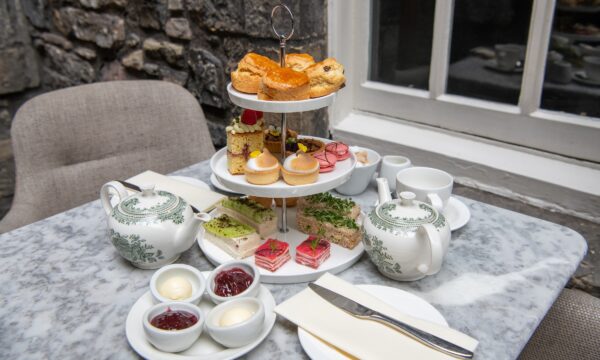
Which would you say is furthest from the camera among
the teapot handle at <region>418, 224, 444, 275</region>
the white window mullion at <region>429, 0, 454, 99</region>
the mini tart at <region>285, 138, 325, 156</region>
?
the white window mullion at <region>429, 0, 454, 99</region>

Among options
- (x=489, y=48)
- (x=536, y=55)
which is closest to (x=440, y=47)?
(x=489, y=48)

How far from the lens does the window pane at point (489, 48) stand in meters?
1.31

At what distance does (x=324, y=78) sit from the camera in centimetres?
88

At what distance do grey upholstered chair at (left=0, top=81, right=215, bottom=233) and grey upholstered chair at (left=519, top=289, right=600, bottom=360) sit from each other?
971 mm

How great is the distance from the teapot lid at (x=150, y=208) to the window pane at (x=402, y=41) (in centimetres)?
92

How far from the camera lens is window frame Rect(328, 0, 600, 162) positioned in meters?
1.26

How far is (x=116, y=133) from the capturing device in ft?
4.63

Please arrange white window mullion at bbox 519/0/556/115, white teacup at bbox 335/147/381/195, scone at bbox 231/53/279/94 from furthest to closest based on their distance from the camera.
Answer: white window mullion at bbox 519/0/556/115, white teacup at bbox 335/147/381/195, scone at bbox 231/53/279/94

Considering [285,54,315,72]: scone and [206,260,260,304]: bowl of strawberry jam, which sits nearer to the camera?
[206,260,260,304]: bowl of strawberry jam

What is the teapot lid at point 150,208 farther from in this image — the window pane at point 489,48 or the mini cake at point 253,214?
the window pane at point 489,48

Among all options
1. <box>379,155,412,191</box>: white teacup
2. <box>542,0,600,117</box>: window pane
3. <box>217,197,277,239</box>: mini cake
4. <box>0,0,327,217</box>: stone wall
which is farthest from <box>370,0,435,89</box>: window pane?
<box>217,197,277,239</box>: mini cake

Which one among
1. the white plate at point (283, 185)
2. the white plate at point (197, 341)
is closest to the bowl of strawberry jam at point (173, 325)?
the white plate at point (197, 341)

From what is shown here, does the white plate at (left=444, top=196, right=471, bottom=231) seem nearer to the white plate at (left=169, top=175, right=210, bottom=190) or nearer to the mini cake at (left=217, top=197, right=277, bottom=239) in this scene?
the mini cake at (left=217, top=197, right=277, bottom=239)

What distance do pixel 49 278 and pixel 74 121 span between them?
2.02 feet
